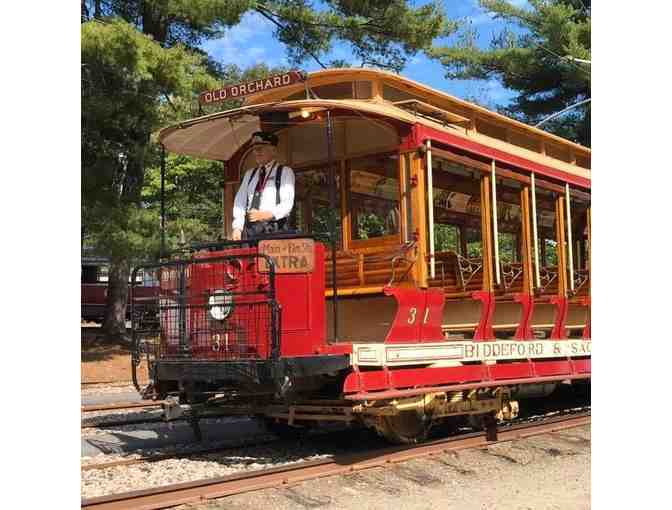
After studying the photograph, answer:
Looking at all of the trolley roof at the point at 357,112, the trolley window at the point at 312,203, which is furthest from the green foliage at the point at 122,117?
the trolley window at the point at 312,203

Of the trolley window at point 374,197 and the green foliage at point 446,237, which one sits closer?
the trolley window at point 374,197

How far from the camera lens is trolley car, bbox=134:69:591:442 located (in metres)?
6.73

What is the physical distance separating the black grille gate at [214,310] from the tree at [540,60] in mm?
8453

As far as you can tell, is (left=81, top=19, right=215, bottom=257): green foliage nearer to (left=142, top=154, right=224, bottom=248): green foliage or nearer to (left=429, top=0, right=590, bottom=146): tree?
(left=142, top=154, right=224, bottom=248): green foliage

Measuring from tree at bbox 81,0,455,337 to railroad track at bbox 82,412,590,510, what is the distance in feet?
27.9

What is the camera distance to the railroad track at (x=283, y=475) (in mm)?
5355

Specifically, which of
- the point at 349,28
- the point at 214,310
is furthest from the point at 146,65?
the point at 214,310

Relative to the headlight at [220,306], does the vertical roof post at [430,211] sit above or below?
above

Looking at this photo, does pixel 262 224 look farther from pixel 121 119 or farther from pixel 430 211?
pixel 121 119

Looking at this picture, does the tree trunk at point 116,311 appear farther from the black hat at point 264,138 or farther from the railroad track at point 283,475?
the railroad track at point 283,475

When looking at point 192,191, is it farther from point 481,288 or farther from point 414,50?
point 481,288

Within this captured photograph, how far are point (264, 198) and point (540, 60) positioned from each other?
34.9 feet

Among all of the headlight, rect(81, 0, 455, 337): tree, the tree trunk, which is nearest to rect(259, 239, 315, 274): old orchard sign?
the headlight

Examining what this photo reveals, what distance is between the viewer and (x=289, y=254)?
264 inches
